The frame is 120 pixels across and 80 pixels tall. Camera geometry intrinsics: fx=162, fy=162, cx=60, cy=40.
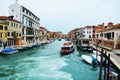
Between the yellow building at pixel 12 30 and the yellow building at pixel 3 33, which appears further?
the yellow building at pixel 12 30

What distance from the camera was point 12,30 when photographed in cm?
3981

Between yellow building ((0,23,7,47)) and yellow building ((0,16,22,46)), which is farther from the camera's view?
yellow building ((0,16,22,46))

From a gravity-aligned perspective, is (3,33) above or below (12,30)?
below

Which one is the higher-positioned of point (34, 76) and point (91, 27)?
point (91, 27)

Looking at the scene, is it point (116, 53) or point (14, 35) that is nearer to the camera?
Result: point (116, 53)

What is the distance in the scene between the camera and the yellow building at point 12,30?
123ft

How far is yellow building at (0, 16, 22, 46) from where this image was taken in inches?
1471

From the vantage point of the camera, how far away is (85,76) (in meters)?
17.3

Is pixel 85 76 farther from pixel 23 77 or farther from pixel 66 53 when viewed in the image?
pixel 66 53

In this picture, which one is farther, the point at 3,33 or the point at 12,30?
the point at 12,30

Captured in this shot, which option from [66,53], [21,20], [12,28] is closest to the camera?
[66,53]

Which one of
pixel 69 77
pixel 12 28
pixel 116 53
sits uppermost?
pixel 12 28

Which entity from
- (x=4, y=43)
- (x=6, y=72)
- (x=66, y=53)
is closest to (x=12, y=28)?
(x=4, y=43)

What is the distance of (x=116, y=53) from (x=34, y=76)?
28.0 feet
